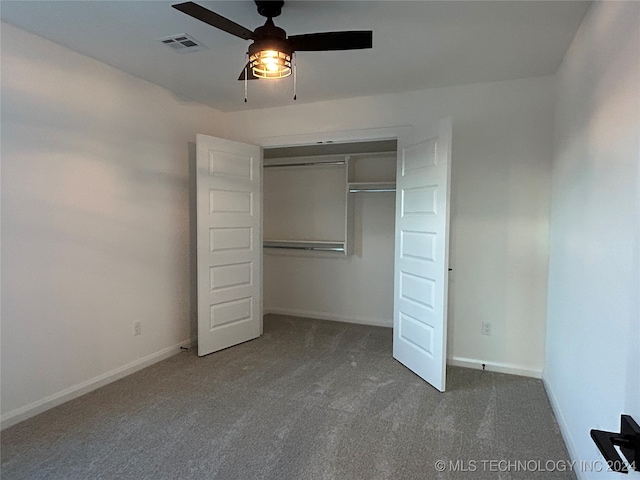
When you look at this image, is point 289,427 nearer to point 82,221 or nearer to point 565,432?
point 565,432

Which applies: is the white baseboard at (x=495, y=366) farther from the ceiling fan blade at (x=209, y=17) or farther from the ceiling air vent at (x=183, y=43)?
the ceiling air vent at (x=183, y=43)

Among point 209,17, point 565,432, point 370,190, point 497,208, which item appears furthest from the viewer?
point 370,190

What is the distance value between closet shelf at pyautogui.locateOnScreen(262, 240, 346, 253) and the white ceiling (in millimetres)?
2098

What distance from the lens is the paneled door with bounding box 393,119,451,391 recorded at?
2.98 metres

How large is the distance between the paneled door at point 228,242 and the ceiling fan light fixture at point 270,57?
6.04 feet

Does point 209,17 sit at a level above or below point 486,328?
above

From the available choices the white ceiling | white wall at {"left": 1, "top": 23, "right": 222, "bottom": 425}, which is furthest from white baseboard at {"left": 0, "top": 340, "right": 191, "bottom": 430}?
the white ceiling

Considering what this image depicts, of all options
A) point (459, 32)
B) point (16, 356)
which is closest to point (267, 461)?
point (16, 356)

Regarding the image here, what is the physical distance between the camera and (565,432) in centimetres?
239

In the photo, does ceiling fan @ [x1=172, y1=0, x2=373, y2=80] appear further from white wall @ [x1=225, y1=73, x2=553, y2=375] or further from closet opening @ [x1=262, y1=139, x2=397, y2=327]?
closet opening @ [x1=262, y1=139, x2=397, y2=327]

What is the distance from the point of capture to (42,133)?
265 centimetres

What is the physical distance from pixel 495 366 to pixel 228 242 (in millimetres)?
2815

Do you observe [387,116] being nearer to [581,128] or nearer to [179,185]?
[581,128]

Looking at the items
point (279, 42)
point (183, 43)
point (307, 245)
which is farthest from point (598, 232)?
point (307, 245)
